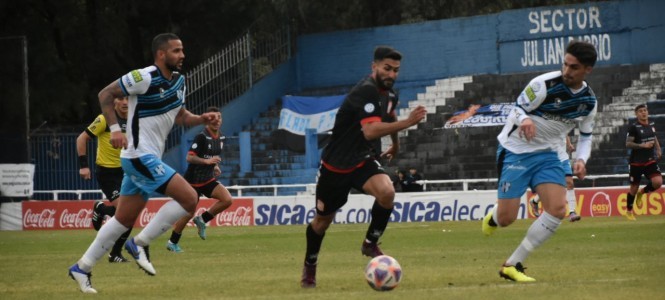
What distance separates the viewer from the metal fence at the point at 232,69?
140ft

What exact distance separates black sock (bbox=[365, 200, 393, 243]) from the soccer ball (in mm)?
1795

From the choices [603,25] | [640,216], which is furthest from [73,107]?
[640,216]

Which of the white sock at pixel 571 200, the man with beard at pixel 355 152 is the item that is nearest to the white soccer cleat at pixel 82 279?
the man with beard at pixel 355 152

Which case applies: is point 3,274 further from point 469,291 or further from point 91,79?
point 91,79


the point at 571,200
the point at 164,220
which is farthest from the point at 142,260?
the point at 571,200

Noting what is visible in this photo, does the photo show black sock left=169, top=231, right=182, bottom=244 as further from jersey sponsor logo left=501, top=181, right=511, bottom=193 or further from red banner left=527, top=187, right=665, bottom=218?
red banner left=527, top=187, right=665, bottom=218

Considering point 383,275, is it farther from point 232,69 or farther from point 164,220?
point 232,69

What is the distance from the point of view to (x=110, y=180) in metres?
18.7

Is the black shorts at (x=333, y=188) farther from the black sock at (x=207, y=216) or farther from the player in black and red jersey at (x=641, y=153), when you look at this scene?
the player in black and red jersey at (x=641, y=153)

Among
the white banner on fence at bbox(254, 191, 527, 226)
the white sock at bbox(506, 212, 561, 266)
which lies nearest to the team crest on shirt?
the white sock at bbox(506, 212, 561, 266)

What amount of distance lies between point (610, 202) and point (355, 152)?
19.4 metres

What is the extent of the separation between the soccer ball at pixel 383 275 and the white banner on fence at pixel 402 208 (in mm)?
19895

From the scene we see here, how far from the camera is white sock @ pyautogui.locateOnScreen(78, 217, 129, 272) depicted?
12.2 m

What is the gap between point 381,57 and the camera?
1239 cm
